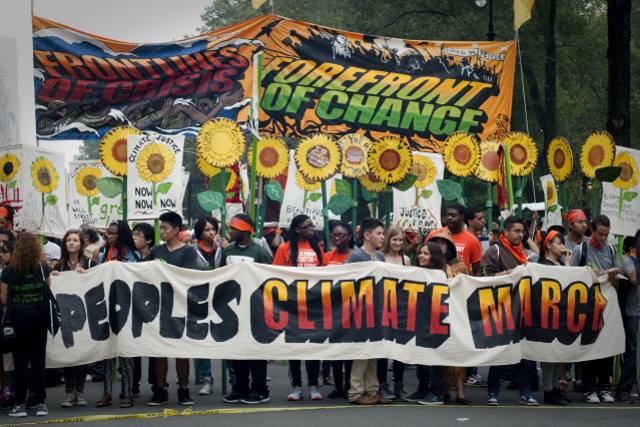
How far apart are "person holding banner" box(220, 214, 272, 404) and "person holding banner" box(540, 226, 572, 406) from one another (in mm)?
2974

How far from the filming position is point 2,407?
1205 cm

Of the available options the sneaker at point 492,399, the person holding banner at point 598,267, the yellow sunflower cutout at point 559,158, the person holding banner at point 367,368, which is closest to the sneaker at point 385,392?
the person holding banner at point 367,368

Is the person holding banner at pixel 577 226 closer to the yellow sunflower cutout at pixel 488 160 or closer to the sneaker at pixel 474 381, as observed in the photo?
the sneaker at pixel 474 381

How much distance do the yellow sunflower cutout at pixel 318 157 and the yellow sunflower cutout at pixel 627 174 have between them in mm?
3909

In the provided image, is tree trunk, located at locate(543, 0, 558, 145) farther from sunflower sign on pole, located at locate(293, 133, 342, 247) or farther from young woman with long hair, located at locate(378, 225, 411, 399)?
young woman with long hair, located at locate(378, 225, 411, 399)

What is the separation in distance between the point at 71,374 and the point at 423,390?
12.3 ft

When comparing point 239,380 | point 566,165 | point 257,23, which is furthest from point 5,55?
point 566,165

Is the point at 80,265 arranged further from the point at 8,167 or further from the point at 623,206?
the point at 623,206

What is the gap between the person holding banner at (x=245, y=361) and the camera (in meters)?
12.0

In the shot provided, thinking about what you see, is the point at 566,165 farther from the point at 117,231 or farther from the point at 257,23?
the point at 117,231

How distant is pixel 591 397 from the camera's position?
12484 mm

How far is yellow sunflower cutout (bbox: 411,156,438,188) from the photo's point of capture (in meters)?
18.5

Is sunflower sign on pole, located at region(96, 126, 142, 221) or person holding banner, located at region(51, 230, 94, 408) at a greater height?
sunflower sign on pole, located at region(96, 126, 142, 221)

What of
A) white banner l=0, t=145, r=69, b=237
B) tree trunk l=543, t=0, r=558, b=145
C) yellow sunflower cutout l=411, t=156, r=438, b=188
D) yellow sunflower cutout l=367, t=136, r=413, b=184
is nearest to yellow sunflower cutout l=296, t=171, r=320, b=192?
yellow sunflower cutout l=367, t=136, r=413, b=184
